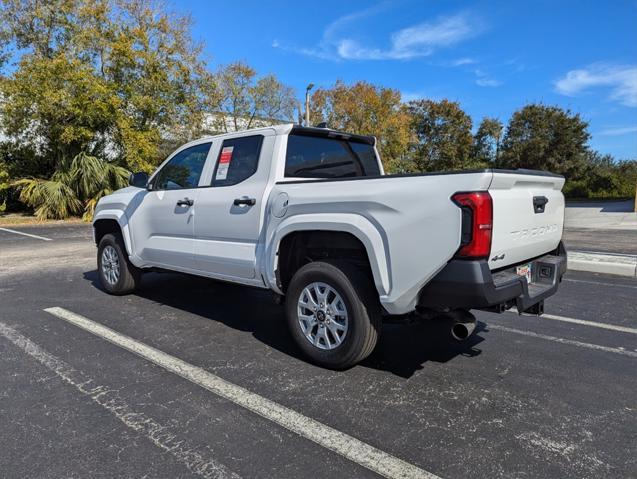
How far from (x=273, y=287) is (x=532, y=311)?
2115 mm

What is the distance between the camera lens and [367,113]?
2989 cm

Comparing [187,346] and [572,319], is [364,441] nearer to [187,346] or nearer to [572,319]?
[187,346]

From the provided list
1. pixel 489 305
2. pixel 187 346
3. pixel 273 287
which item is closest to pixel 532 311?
pixel 489 305

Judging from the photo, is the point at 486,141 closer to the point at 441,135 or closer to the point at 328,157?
the point at 441,135

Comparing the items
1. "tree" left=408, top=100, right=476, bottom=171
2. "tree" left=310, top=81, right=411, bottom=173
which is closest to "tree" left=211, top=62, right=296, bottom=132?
"tree" left=310, top=81, right=411, bottom=173

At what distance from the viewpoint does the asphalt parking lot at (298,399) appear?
8.00 ft

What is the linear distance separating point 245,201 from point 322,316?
1277mm

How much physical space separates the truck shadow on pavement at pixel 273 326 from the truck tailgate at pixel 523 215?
102 centimetres

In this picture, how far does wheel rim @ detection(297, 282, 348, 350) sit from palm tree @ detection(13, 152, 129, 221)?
1597 cm

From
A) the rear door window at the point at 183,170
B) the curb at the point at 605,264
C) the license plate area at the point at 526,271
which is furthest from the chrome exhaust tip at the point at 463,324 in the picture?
the curb at the point at 605,264

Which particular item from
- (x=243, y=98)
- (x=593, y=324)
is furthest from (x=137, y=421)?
(x=243, y=98)

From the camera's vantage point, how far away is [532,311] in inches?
141

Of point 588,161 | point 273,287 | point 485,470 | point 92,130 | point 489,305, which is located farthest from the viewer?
point 588,161

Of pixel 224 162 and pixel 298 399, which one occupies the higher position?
pixel 224 162
